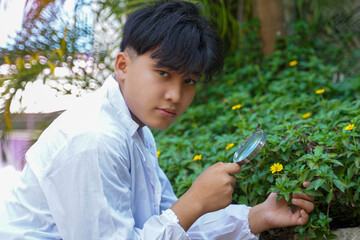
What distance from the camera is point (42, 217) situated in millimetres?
1372

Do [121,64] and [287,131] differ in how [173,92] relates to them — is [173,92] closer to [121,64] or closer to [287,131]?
[121,64]

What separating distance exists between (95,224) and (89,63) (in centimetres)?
212

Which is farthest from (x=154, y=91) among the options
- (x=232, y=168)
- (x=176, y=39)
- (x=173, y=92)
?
(x=232, y=168)

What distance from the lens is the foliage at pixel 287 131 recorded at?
4.84 ft

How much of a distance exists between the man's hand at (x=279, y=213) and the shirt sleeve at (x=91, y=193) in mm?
395

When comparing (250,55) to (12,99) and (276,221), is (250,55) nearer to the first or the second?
(12,99)

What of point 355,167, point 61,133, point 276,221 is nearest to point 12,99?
point 61,133

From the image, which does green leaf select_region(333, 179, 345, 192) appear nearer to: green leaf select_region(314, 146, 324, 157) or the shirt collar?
green leaf select_region(314, 146, 324, 157)

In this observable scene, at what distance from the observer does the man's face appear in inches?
56.2

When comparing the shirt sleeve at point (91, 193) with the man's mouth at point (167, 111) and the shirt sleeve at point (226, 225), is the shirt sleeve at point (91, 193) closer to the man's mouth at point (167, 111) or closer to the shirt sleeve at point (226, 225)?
the man's mouth at point (167, 111)

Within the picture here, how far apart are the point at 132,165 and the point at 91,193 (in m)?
0.22

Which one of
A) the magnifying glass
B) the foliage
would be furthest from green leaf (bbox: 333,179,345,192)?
the magnifying glass

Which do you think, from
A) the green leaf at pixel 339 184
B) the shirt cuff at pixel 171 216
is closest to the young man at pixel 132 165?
the shirt cuff at pixel 171 216

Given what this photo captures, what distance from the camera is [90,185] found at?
1262 millimetres
